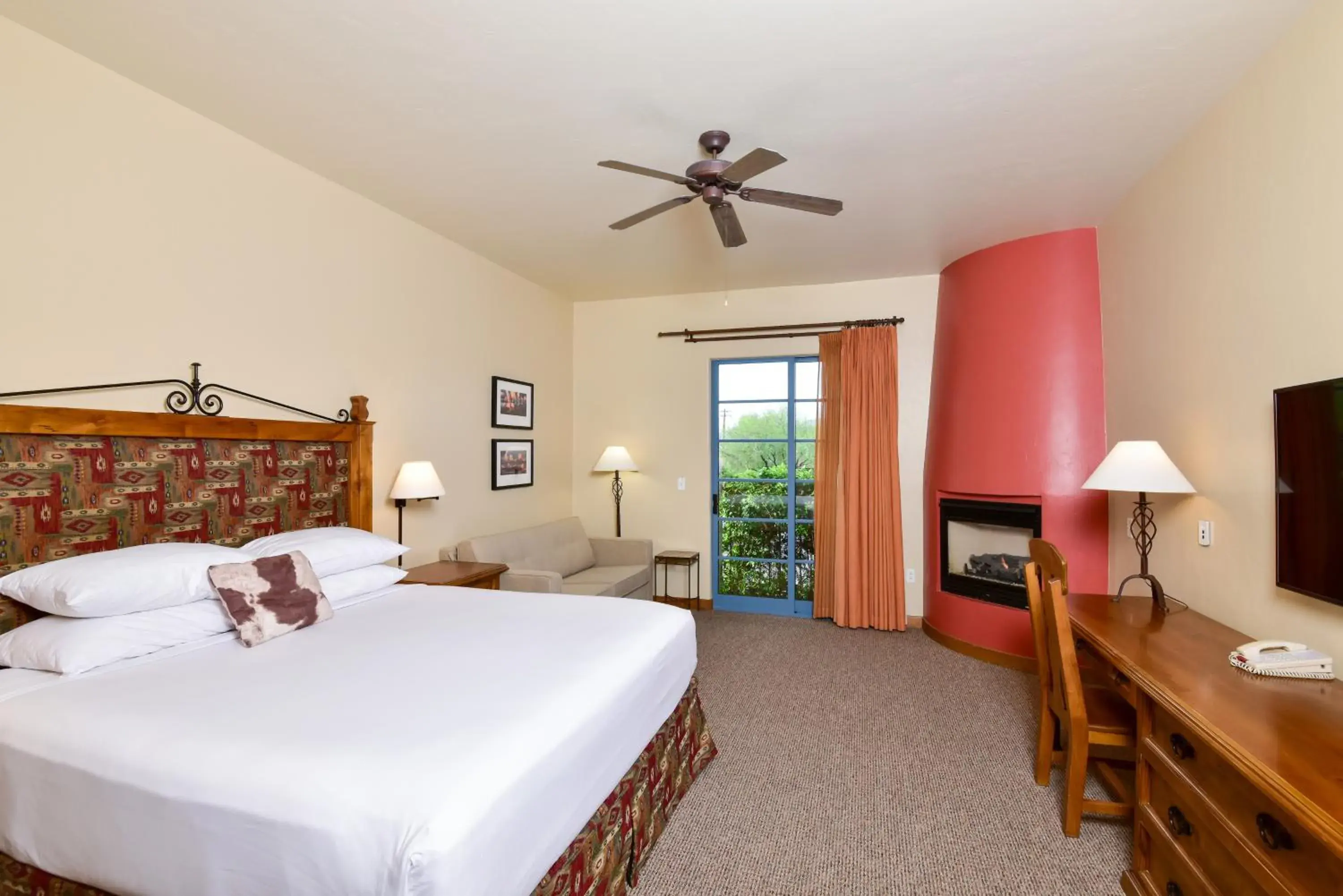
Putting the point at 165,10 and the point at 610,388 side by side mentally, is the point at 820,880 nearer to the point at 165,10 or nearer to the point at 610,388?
the point at 165,10

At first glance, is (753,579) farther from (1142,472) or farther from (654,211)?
(654,211)

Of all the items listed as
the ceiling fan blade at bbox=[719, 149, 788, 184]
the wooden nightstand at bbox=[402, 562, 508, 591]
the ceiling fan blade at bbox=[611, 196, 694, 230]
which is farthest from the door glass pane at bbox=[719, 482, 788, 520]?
the ceiling fan blade at bbox=[719, 149, 788, 184]

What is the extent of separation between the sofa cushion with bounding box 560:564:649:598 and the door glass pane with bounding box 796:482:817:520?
1354 millimetres

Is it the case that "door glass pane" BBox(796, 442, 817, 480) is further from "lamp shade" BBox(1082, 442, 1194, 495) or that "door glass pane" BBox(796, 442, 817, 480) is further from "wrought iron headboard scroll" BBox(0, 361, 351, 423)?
"wrought iron headboard scroll" BBox(0, 361, 351, 423)

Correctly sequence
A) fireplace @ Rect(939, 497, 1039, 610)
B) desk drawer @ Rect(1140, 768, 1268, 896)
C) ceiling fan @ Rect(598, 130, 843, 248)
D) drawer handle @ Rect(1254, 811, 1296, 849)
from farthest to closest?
fireplace @ Rect(939, 497, 1039, 610)
ceiling fan @ Rect(598, 130, 843, 248)
desk drawer @ Rect(1140, 768, 1268, 896)
drawer handle @ Rect(1254, 811, 1296, 849)

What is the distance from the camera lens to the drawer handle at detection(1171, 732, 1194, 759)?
1.71 metres

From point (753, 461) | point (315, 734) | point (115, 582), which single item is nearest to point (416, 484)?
point (115, 582)

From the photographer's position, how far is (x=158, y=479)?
241 cm

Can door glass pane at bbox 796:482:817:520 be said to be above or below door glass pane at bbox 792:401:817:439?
below

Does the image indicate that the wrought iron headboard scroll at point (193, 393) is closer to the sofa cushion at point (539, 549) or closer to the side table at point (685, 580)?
the sofa cushion at point (539, 549)

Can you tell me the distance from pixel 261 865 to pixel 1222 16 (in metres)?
3.44

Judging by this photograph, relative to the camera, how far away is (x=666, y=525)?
552 cm

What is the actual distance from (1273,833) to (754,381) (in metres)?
4.30

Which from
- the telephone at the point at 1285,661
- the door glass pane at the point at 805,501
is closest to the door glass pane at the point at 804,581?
the door glass pane at the point at 805,501
